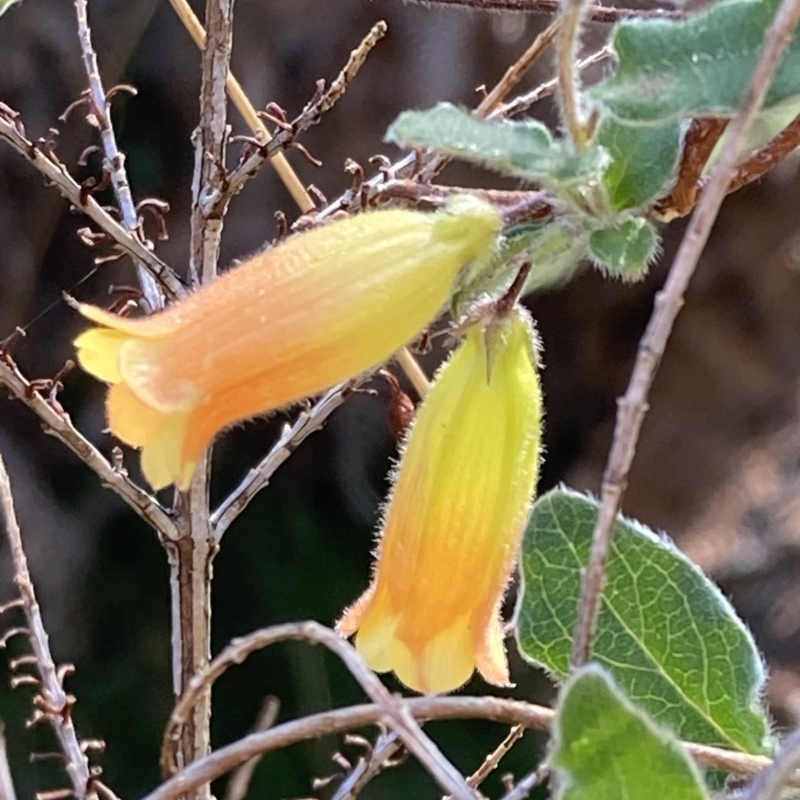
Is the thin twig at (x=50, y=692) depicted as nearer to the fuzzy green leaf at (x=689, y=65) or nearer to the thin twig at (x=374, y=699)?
the thin twig at (x=374, y=699)

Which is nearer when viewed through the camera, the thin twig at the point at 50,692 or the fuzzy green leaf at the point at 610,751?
the fuzzy green leaf at the point at 610,751

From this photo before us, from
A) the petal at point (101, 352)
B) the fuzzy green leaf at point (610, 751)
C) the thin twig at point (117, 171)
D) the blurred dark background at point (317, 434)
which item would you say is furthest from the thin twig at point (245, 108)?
the blurred dark background at point (317, 434)

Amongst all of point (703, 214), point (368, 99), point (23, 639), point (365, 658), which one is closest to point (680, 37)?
point (703, 214)

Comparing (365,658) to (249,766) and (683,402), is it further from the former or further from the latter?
(683,402)

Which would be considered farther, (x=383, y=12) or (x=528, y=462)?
(x=383, y=12)

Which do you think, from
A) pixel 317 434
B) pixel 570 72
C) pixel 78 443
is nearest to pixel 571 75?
pixel 570 72

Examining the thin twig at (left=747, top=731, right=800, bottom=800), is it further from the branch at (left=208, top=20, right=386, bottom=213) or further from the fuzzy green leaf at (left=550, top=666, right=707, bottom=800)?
the branch at (left=208, top=20, right=386, bottom=213)
